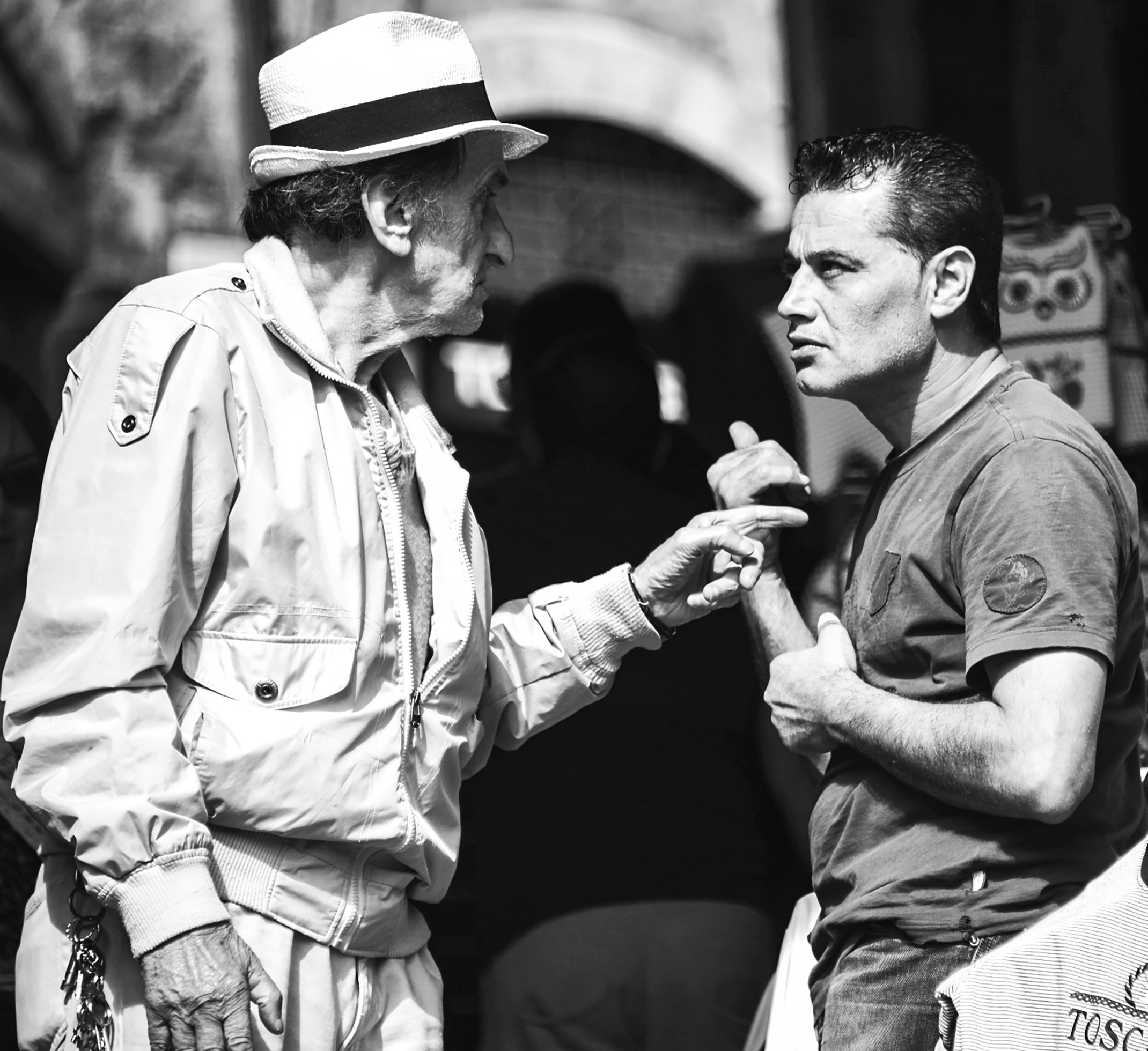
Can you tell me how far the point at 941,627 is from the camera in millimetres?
2148

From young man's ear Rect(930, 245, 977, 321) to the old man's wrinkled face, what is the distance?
2.28ft

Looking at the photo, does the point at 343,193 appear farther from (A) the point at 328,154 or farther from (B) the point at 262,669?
(B) the point at 262,669

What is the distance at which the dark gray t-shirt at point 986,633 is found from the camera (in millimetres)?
1997

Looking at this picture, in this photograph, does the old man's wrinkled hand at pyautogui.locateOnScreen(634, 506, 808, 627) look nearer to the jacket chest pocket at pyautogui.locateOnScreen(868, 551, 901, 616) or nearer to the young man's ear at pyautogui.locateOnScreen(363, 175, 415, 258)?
the jacket chest pocket at pyautogui.locateOnScreen(868, 551, 901, 616)

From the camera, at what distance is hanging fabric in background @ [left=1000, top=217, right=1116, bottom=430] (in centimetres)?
363

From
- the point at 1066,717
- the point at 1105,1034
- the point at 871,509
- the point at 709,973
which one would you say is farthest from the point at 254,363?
the point at 709,973

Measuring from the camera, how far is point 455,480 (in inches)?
95.2

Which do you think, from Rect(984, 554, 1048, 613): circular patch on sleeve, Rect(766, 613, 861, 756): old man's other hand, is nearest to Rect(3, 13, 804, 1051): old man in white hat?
Rect(766, 613, 861, 756): old man's other hand

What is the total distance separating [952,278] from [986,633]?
63cm

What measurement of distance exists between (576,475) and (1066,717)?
1572mm

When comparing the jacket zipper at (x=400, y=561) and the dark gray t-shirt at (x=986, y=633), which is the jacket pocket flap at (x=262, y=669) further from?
the dark gray t-shirt at (x=986, y=633)

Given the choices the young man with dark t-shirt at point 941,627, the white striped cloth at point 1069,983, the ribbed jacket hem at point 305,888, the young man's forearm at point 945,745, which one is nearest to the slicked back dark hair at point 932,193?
the young man with dark t-shirt at point 941,627

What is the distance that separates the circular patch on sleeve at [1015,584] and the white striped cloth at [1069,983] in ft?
1.10

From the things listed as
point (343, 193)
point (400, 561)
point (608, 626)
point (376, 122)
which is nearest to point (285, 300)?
point (343, 193)
